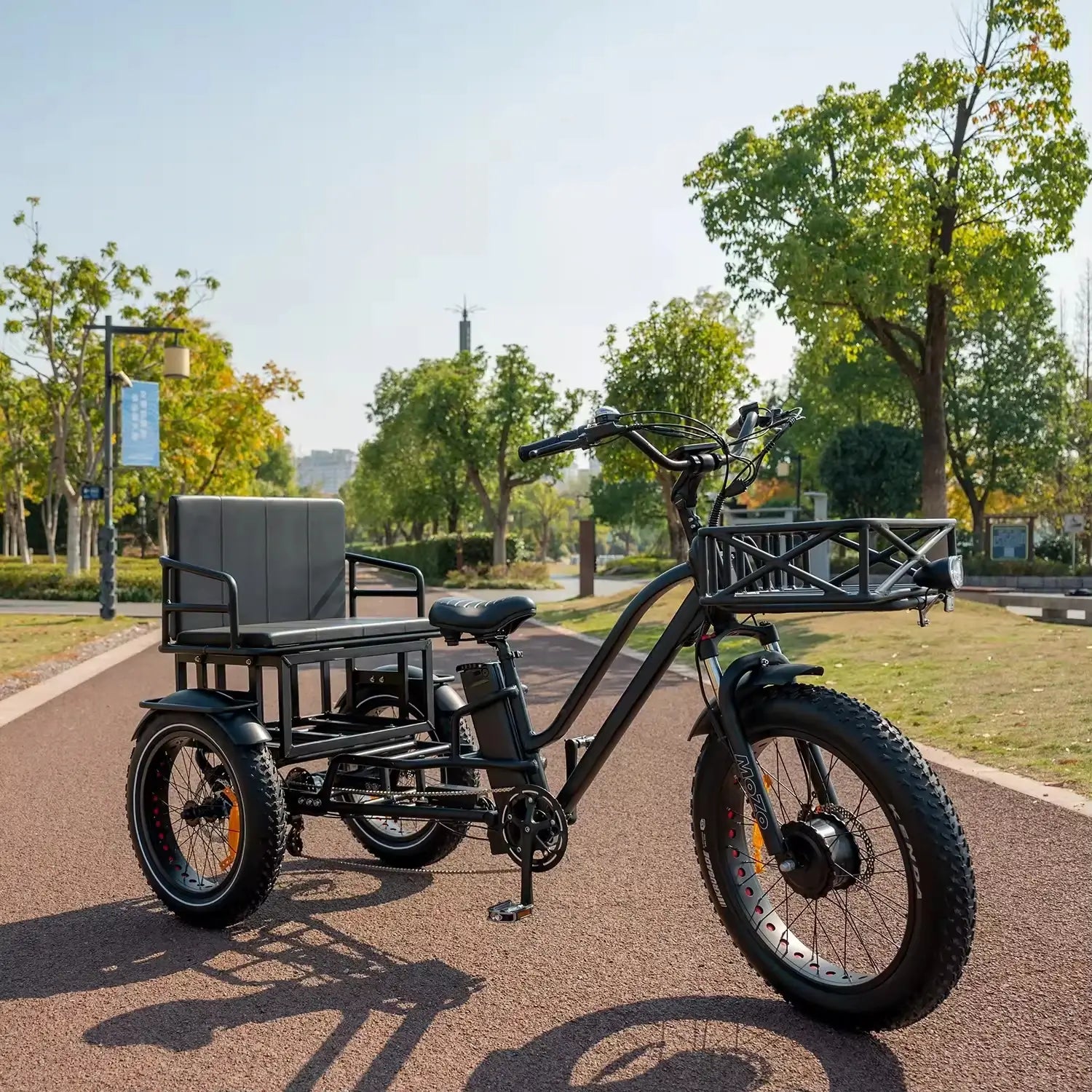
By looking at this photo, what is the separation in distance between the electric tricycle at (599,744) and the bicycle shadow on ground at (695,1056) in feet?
0.38

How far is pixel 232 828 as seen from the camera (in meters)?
4.12

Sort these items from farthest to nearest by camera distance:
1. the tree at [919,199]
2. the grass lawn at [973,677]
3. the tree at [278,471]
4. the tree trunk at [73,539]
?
the tree at [278,471]
the tree trunk at [73,539]
the tree at [919,199]
the grass lawn at [973,677]

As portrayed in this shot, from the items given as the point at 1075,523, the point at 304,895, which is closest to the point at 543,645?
the point at 304,895

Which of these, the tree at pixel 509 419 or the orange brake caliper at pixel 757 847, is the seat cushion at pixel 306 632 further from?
the tree at pixel 509 419

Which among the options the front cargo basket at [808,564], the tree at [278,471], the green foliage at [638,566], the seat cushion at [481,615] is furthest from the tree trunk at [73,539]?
the tree at [278,471]

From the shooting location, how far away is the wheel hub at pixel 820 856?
10.1 ft

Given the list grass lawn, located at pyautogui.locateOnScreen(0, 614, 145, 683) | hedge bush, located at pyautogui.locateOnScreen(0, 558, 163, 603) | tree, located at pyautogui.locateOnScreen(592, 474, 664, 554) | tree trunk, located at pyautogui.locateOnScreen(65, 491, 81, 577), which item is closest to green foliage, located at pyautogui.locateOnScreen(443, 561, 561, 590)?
hedge bush, located at pyautogui.locateOnScreen(0, 558, 163, 603)

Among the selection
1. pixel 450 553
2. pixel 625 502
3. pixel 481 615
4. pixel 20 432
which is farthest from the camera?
pixel 625 502

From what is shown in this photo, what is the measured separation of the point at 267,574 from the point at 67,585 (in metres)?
23.7

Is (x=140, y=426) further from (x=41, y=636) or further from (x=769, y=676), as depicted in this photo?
(x=769, y=676)

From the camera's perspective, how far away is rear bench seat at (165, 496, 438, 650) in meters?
4.32

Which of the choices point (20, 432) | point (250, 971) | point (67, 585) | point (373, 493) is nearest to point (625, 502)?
point (373, 493)

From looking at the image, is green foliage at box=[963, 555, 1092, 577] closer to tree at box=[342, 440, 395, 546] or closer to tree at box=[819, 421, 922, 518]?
tree at box=[819, 421, 922, 518]

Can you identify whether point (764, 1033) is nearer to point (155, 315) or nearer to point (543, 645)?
point (543, 645)
